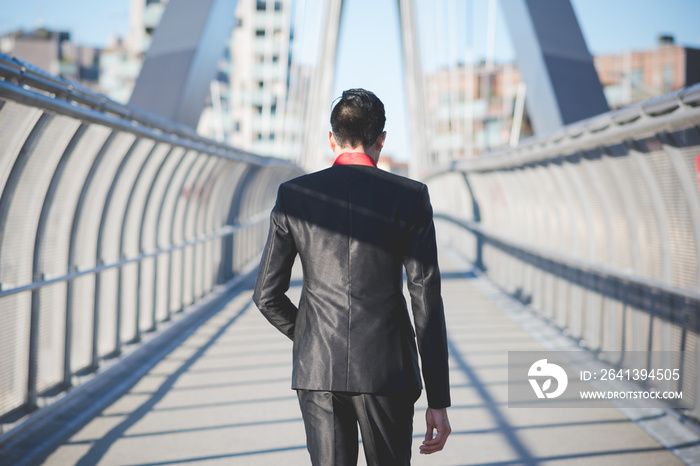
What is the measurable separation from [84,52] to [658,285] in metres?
92.3

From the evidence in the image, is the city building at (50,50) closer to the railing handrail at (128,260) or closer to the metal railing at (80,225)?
the railing handrail at (128,260)

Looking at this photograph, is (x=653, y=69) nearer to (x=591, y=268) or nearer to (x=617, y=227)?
(x=591, y=268)

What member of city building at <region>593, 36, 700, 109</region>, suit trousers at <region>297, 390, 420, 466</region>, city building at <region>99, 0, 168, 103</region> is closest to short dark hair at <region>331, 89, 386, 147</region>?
suit trousers at <region>297, 390, 420, 466</region>

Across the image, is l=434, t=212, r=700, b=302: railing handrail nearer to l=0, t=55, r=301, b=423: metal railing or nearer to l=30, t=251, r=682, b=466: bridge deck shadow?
l=30, t=251, r=682, b=466: bridge deck shadow

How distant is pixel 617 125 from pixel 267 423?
2.65 meters

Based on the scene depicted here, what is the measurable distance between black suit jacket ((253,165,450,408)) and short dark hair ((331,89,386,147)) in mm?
98

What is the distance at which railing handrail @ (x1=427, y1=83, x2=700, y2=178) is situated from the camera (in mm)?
→ 3993

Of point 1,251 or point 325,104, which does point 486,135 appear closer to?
point 325,104

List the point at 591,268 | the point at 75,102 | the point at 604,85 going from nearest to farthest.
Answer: the point at 75,102 → the point at 591,268 → the point at 604,85

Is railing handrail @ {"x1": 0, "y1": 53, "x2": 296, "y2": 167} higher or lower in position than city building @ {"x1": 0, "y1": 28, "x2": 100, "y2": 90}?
lower

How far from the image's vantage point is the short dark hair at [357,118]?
2338mm

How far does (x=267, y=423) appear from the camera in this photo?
4730mm

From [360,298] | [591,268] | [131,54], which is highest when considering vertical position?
[131,54]

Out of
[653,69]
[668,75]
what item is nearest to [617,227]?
[668,75]
